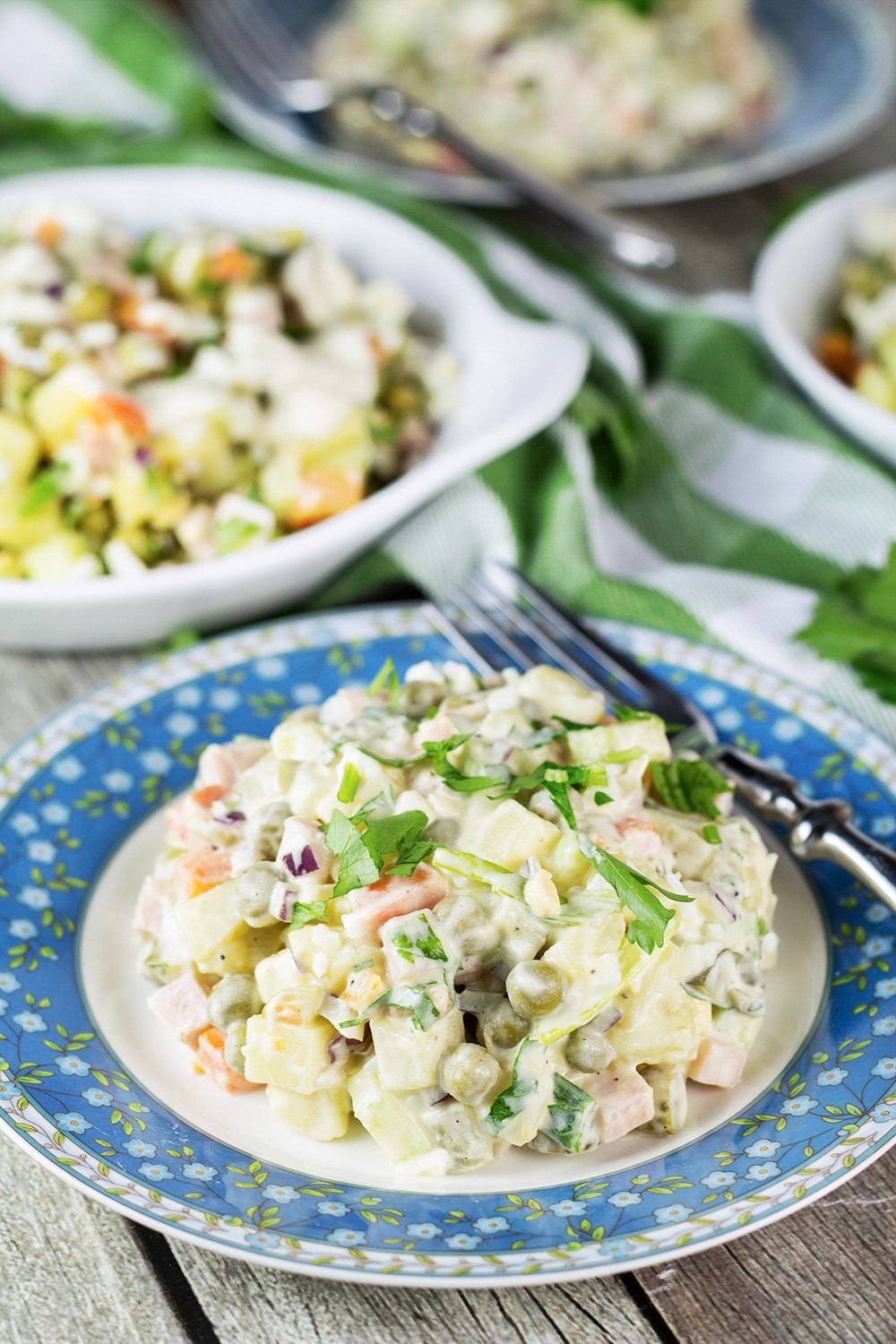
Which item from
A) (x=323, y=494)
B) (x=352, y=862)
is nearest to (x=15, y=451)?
(x=323, y=494)

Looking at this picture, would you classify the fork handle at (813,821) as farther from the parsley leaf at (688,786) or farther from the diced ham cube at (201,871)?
the diced ham cube at (201,871)

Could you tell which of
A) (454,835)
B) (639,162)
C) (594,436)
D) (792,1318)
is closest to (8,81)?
(639,162)

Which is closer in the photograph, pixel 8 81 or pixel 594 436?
pixel 594 436

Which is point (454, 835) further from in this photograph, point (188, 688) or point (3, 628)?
point (3, 628)

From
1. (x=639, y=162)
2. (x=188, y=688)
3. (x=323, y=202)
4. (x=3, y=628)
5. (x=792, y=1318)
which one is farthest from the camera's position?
(x=639, y=162)

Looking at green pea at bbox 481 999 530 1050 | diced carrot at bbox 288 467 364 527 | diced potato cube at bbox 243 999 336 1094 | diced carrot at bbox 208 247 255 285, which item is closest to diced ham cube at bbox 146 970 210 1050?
diced potato cube at bbox 243 999 336 1094

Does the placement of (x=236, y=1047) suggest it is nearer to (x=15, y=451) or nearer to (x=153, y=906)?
(x=153, y=906)

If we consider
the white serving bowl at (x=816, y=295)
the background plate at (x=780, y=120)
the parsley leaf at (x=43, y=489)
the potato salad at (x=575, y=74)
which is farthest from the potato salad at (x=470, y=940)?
the potato salad at (x=575, y=74)

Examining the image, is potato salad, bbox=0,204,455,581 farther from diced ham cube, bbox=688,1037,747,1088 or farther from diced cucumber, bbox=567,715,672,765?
diced ham cube, bbox=688,1037,747,1088
